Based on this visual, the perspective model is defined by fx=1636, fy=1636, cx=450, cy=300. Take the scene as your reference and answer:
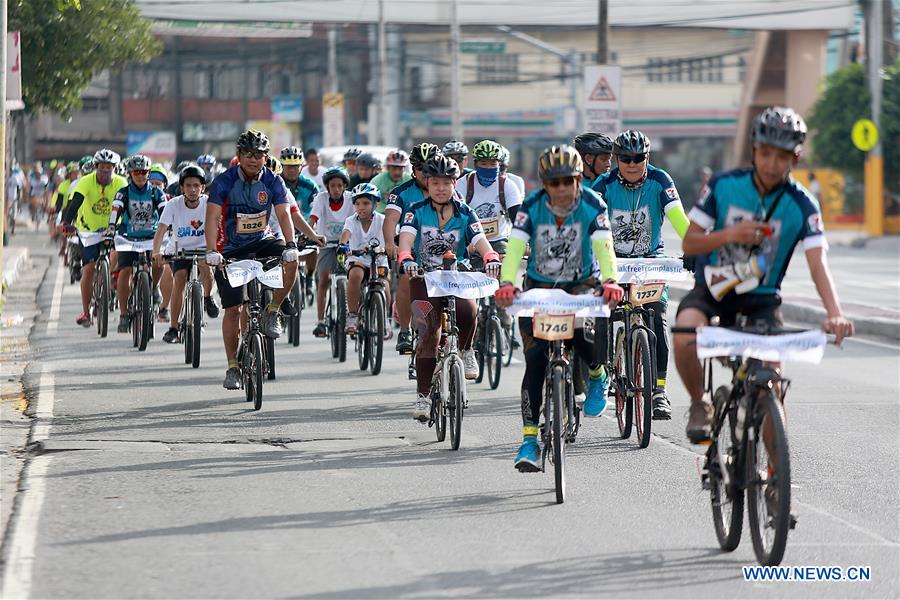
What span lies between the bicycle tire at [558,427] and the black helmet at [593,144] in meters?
3.37

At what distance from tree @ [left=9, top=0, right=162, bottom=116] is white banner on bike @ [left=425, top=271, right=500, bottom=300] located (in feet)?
51.0

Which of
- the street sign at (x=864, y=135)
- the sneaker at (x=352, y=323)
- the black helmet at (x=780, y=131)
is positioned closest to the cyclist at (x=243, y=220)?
the sneaker at (x=352, y=323)

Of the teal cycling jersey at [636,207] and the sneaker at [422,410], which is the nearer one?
the sneaker at [422,410]

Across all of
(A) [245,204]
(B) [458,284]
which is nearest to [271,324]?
(A) [245,204]

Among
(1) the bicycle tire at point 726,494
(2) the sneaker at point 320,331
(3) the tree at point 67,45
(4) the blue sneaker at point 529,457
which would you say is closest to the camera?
(1) the bicycle tire at point 726,494

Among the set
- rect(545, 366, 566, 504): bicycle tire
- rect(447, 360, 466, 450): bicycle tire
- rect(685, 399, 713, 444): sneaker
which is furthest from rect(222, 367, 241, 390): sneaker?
rect(685, 399, 713, 444): sneaker

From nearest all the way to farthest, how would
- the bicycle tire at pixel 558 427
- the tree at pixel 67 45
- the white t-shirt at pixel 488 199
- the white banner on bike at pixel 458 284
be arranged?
the bicycle tire at pixel 558 427 < the white banner on bike at pixel 458 284 < the white t-shirt at pixel 488 199 < the tree at pixel 67 45

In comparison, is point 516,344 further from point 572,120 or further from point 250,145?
point 572,120

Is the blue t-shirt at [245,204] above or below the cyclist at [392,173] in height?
below

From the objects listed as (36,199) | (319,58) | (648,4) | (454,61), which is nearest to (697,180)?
(648,4)

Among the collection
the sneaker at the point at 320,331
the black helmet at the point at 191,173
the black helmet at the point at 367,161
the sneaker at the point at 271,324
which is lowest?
the sneaker at the point at 320,331

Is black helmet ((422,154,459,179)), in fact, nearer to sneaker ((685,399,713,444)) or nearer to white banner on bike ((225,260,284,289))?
white banner on bike ((225,260,284,289))

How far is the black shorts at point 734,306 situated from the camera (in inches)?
292

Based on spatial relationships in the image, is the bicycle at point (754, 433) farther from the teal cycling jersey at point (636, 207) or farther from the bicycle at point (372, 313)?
the bicycle at point (372, 313)
